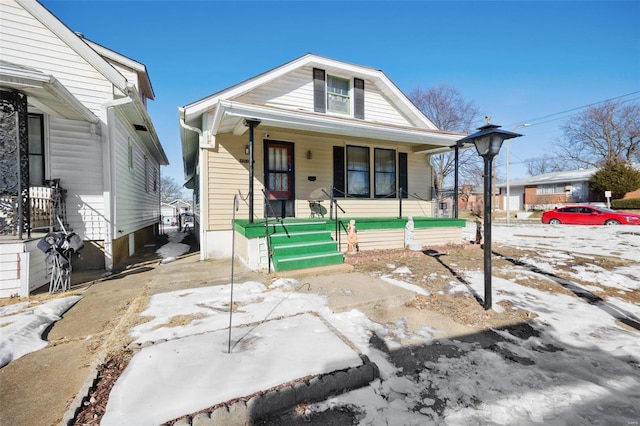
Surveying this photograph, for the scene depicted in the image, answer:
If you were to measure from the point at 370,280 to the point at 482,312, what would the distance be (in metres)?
1.66

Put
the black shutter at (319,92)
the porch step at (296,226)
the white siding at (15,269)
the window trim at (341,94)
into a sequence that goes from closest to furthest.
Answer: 1. the white siding at (15,269)
2. the porch step at (296,226)
3. the black shutter at (319,92)
4. the window trim at (341,94)

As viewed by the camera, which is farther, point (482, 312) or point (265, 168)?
point (265, 168)

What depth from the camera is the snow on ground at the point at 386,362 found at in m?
1.93

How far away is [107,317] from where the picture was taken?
351 centimetres

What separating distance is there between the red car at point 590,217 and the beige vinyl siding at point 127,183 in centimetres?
2301

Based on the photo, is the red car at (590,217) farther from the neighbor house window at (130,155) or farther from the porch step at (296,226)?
the neighbor house window at (130,155)

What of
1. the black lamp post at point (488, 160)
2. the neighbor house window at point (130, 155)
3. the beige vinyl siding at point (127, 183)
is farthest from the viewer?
the neighbor house window at point (130, 155)

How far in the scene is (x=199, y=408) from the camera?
178 centimetres

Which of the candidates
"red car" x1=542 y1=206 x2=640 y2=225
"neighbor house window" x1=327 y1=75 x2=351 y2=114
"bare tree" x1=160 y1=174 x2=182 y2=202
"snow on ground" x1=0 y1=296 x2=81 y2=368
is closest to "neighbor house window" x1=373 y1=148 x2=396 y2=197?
"neighbor house window" x1=327 y1=75 x2=351 y2=114

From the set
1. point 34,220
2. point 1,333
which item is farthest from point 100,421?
point 34,220

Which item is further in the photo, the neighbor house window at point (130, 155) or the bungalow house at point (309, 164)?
the neighbor house window at point (130, 155)

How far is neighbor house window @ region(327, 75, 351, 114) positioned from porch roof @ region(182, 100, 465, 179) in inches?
77.0

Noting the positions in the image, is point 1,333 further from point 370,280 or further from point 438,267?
point 438,267

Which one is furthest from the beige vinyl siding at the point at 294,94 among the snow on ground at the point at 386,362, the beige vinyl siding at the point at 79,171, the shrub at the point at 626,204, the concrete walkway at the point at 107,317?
the shrub at the point at 626,204
